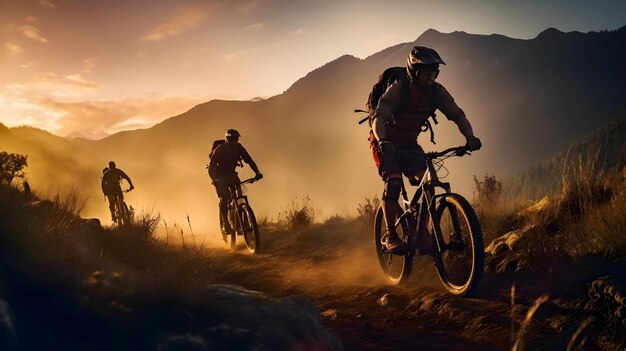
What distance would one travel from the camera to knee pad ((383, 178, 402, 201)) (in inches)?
241

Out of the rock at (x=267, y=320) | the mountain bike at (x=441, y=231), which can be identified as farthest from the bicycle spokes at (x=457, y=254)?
the rock at (x=267, y=320)

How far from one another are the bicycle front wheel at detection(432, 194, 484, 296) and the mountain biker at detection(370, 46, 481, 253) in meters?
0.57

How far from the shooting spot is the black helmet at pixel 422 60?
5.39m

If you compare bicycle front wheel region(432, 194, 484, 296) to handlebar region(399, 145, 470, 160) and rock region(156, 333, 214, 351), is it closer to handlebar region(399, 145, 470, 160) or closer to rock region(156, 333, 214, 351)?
handlebar region(399, 145, 470, 160)

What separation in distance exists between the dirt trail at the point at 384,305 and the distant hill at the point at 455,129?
90910 millimetres

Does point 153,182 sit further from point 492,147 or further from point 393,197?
point 393,197

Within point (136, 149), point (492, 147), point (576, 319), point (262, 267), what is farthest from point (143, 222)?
point (136, 149)

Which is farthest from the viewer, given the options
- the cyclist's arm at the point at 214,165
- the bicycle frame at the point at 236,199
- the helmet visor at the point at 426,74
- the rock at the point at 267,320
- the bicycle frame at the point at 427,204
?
the cyclist's arm at the point at 214,165

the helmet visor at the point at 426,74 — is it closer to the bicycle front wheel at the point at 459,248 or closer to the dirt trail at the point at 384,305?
the bicycle front wheel at the point at 459,248

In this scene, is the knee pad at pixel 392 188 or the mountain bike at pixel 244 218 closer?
the knee pad at pixel 392 188

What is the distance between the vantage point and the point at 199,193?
159750mm

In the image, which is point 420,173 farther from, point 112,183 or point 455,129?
point 455,129

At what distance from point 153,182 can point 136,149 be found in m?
34.3

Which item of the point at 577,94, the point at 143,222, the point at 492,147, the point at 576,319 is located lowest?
the point at 576,319
